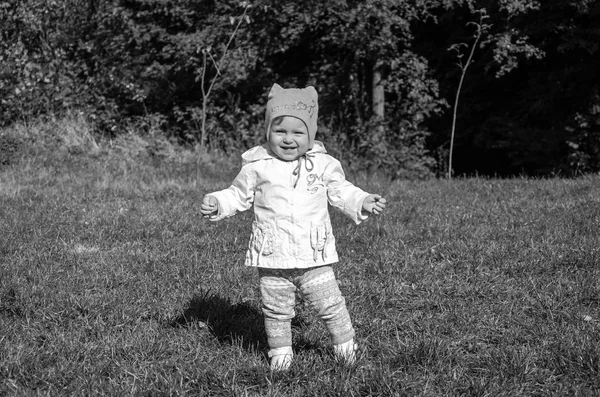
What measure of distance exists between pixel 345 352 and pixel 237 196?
3.40 ft

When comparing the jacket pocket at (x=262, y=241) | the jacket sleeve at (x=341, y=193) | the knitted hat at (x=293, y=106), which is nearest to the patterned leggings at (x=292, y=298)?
the jacket pocket at (x=262, y=241)

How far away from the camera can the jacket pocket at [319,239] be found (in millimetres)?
3904

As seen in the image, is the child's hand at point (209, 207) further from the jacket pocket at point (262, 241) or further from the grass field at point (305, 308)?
the grass field at point (305, 308)

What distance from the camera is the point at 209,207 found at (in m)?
3.95

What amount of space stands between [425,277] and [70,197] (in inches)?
205

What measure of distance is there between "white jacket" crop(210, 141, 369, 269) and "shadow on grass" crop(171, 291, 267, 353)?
0.76m

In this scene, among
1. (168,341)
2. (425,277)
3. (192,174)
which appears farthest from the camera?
(192,174)

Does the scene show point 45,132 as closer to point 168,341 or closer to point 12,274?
point 12,274

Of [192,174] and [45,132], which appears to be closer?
[192,174]

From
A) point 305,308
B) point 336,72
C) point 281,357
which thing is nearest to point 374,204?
point 281,357

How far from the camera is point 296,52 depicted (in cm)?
1789

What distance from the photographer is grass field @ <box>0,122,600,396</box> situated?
3.86 metres

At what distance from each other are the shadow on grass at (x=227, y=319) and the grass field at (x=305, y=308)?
0.01 meters

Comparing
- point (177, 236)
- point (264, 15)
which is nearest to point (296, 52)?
point (264, 15)
